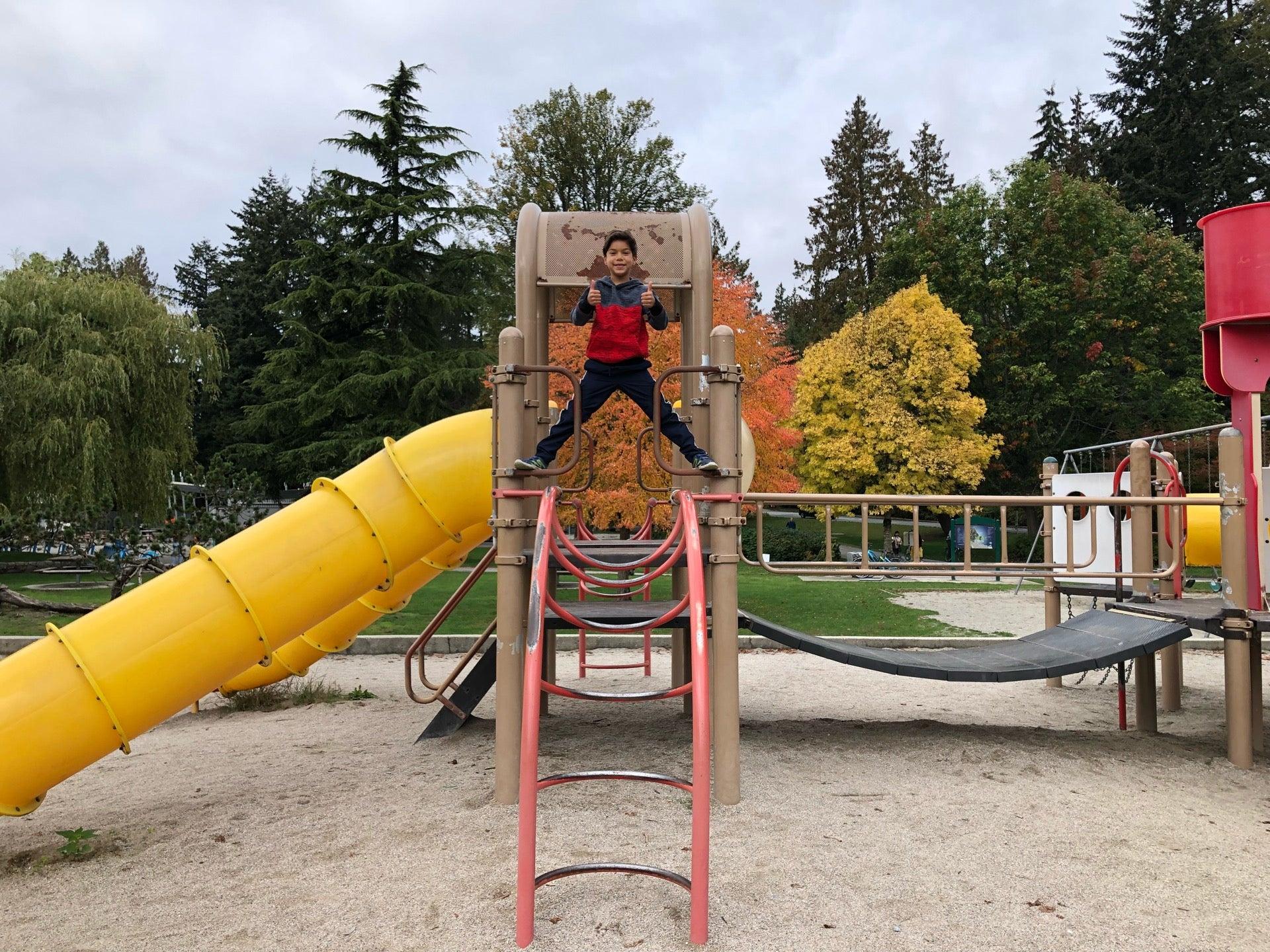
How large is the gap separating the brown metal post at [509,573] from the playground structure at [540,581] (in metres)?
0.01

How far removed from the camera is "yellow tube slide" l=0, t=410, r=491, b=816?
394 cm

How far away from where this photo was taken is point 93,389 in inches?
681

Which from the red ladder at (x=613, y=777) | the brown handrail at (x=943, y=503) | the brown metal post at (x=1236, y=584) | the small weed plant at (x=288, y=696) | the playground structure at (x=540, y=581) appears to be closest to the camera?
the red ladder at (x=613, y=777)

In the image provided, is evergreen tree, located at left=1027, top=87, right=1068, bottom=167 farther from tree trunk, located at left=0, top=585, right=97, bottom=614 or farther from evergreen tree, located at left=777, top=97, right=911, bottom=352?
tree trunk, located at left=0, top=585, right=97, bottom=614

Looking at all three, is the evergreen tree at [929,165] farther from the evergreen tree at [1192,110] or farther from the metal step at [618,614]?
the metal step at [618,614]

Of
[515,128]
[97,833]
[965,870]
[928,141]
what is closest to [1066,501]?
[965,870]

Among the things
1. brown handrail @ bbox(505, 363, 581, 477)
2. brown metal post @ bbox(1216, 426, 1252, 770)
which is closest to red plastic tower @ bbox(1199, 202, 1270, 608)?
brown metal post @ bbox(1216, 426, 1252, 770)

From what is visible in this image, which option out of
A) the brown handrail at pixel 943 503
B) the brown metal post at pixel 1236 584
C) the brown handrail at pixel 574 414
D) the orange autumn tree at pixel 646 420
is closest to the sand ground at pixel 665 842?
the brown metal post at pixel 1236 584

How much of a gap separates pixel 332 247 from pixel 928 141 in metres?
26.5

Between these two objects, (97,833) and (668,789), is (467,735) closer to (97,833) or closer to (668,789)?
(668,789)

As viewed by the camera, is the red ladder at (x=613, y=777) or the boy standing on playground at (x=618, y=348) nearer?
the red ladder at (x=613, y=777)

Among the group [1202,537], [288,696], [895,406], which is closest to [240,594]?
[288,696]

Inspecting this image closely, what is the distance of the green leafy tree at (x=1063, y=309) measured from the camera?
25812mm

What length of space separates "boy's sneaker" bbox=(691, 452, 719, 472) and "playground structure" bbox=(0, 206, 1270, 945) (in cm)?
8
